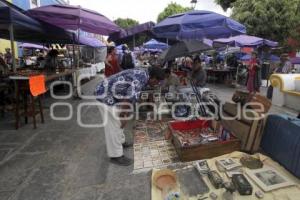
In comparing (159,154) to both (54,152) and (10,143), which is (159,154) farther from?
(10,143)

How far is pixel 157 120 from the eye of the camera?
606 centimetres

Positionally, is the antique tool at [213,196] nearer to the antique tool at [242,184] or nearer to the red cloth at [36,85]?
the antique tool at [242,184]

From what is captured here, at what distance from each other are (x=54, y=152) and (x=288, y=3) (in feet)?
56.7

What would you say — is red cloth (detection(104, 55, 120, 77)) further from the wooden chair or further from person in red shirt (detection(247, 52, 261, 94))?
person in red shirt (detection(247, 52, 261, 94))

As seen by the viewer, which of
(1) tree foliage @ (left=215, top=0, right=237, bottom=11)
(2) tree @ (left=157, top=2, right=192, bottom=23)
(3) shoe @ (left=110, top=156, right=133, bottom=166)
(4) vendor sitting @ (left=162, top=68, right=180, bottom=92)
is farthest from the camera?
(2) tree @ (left=157, top=2, right=192, bottom=23)

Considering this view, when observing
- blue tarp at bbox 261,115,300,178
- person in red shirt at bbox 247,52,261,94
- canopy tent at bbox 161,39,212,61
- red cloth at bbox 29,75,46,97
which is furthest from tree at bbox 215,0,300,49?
red cloth at bbox 29,75,46,97

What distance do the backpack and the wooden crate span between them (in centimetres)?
447

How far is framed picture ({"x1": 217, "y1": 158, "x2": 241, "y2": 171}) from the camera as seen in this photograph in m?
3.45

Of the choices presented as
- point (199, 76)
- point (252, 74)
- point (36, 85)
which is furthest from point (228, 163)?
point (252, 74)

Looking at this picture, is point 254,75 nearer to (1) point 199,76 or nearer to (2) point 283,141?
(1) point 199,76

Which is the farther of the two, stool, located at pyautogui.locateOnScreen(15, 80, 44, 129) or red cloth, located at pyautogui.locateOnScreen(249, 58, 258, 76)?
red cloth, located at pyautogui.locateOnScreen(249, 58, 258, 76)

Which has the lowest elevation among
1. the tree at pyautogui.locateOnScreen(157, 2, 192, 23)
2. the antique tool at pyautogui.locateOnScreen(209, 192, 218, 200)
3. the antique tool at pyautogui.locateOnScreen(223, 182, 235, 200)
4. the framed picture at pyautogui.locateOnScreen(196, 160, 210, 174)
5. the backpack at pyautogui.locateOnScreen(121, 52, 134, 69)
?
the antique tool at pyautogui.locateOnScreen(209, 192, 218, 200)

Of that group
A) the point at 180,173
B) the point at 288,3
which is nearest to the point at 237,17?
the point at 288,3

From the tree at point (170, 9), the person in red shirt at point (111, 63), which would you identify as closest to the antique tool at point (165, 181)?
the person in red shirt at point (111, 63)
